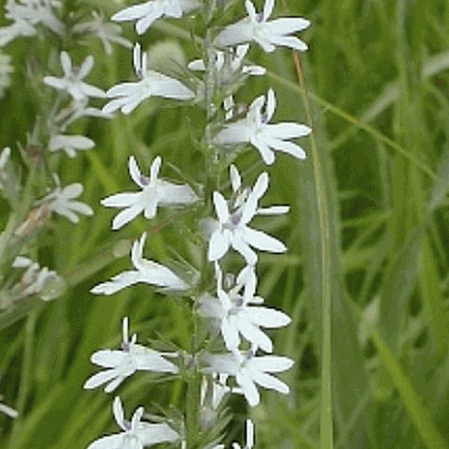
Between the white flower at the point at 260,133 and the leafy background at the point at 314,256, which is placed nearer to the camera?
the white flower at the point at 260,133

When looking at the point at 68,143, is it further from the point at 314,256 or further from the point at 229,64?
the point at 229,64

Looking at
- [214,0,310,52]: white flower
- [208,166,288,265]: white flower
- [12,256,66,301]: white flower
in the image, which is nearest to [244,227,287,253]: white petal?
[208,166,288,265]: white flower

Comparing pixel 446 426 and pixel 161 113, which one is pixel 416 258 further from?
pixel 161 113

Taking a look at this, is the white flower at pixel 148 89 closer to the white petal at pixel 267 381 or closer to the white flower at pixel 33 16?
the white petal at pixel 267 381

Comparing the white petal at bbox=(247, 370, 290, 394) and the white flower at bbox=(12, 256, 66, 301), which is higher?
the white flower at bbox=(12, 256, 66, 301)

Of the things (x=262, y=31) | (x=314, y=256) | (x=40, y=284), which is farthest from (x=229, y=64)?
(x=314, y=256)

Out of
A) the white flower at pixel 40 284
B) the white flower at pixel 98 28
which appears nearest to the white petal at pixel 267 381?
the white flower at pixel 40 284

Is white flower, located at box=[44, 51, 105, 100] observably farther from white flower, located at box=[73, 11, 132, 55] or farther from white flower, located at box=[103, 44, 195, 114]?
white flower, located at box=[103, 44, 195, 114]
